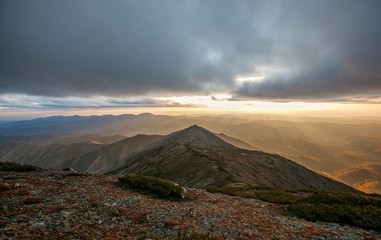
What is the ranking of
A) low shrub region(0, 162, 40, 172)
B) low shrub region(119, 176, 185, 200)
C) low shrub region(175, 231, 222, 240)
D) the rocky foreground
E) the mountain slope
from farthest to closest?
the mountain slope
low shrub region(0, 162, 40, 172)
low shrub region(119, 176, 185, 200)
the rocky foreground
low shrub region(175, 231, 222, 240)

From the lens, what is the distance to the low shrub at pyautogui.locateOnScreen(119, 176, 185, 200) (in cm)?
2019

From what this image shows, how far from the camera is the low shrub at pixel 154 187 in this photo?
20188mm

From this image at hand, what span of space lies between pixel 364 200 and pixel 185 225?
17.7 metres

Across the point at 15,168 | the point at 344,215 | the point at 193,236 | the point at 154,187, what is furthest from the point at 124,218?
the point at 15,168

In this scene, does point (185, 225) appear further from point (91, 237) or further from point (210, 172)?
point (210, 172)

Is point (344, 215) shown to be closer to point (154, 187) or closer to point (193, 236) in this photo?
point (193, 236)

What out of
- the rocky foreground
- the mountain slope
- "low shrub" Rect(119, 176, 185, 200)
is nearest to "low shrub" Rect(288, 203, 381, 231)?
the rocky foreground

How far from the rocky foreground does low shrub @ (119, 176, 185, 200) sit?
122 centimetres

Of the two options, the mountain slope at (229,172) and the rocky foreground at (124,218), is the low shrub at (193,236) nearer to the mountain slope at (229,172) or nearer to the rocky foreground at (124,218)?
the rocky foreground at (124,218)

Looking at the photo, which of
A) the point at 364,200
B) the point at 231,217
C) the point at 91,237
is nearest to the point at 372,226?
the point at 364,200

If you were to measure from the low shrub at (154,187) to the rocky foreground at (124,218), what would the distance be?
4.00 feet

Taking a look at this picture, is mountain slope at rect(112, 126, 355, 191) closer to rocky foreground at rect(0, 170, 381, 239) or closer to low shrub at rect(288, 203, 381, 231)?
low shrub at rect(288, 203, 381, 231)

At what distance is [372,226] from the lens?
49.9ft

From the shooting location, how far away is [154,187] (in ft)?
68.4
